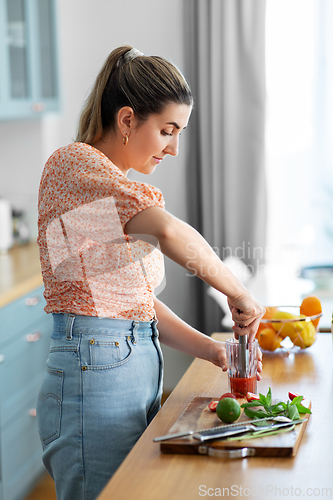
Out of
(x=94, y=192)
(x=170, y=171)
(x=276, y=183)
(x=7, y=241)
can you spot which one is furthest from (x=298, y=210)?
(x=94, y=192)

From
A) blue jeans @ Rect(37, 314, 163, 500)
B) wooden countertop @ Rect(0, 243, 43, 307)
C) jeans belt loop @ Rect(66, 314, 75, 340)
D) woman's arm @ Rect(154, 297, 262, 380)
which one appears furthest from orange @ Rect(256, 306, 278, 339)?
→ wooden countertop @ Rect(0, 243, 43, 307)

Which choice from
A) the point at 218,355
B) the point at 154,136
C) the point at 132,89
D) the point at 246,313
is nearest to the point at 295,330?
the point at 218,355

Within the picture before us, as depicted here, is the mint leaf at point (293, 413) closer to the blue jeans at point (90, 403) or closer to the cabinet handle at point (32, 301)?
the blue jeans at point (90, 403)

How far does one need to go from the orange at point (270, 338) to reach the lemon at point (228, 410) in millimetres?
460

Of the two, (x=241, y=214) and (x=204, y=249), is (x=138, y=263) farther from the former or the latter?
(x=241, y=214)

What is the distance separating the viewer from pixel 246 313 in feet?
3.49

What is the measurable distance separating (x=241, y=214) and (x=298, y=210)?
0.33m

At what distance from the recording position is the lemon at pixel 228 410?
0.95 metres

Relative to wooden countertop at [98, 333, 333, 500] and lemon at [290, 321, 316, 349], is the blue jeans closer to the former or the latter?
wooden countertop at [98, 333, 333, 500]

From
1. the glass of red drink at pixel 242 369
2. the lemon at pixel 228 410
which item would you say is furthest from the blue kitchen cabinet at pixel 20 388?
the lemon at pixel 228 410

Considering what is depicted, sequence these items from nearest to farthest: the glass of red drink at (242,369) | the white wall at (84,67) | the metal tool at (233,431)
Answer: the metal tool at (233,431) < the glass of red drink at (242,369) < the white wall at (84,67)

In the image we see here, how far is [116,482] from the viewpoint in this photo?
2.71ft

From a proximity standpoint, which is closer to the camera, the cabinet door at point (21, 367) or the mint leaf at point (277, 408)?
the mint leaf at point (277, 408)

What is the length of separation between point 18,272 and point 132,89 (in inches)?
58.3
